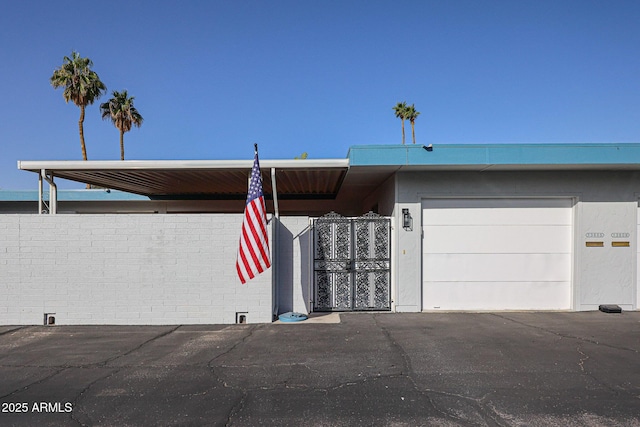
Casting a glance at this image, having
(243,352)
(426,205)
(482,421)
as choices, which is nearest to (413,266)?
(426,205)

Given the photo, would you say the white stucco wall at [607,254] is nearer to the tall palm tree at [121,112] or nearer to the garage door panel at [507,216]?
the garage door panel at [507,216]

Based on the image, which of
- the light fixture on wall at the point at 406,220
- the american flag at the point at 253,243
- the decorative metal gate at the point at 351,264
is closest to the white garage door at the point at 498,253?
the light fixture on wall at the point at 406,220

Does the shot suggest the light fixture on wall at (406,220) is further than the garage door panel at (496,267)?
No

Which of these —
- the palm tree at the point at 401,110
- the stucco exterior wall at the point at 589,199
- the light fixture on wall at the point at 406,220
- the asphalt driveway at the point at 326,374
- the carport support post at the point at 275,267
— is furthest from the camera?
the palm tree at the point at 401,110

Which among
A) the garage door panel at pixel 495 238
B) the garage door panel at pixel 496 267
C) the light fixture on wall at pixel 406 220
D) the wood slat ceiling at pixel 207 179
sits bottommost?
the garage door panel at pixel 496 267

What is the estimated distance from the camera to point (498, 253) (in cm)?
902

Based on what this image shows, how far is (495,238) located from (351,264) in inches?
141

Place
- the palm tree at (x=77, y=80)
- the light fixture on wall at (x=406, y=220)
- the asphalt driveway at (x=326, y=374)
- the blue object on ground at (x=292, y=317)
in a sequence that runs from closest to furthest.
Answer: the asphalt driveway at (x=326, y=374) < the blue object on ground at (x=292, y=317) < the light fixture on wall at (x=406, y=220) < the palm tree at (x=77, y=80)

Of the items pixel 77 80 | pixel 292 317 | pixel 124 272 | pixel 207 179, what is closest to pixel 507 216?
pixel 292 317

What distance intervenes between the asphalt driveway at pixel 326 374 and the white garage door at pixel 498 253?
1319mm

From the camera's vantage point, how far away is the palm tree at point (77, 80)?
24156 mm

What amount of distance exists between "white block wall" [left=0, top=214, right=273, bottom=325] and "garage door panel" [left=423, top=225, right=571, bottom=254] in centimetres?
418

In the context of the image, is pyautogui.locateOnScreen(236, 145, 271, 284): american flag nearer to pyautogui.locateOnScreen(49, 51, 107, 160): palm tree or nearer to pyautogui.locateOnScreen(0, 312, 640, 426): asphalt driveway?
pyautogui.locateOnScreen(0, 312, 640, 426): asphalt driveway

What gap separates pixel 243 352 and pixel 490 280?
6191 mm
